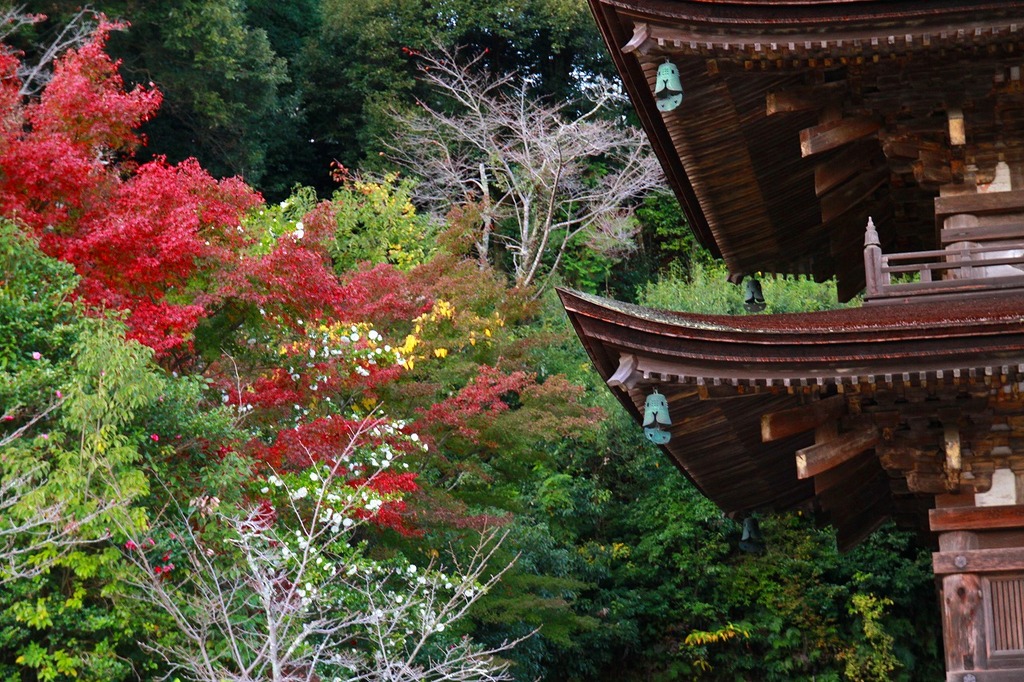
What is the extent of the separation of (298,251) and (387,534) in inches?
126

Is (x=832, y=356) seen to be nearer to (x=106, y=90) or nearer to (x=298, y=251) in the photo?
(x=298, y=251)

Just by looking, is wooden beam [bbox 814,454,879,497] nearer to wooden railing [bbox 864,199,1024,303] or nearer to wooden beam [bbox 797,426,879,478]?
wooden beam [bbox 797,426,879,478]

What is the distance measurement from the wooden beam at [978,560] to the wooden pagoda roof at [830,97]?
7.17ft

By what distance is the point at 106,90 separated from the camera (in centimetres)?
1166

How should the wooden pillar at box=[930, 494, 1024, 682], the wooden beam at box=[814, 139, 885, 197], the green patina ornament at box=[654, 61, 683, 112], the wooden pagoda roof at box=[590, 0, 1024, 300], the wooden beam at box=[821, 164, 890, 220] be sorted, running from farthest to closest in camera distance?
the wooden beam at box=[821, 164, 890, 220], the wooden beam at box=[814, 139, 885, 197], the green patina ornament at box=[654, 61, 683, 112], the wooden pagoda roof at box=[590, 0, 1024, 300], the wooden pillar at box=[930, 494, 1024, 682]

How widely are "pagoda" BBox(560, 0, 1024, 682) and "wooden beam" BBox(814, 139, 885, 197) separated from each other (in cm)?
1

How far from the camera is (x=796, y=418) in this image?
→ 727cm

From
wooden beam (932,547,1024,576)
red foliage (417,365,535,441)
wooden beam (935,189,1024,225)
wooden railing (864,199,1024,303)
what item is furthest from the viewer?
red foliage (417,365,535,441)

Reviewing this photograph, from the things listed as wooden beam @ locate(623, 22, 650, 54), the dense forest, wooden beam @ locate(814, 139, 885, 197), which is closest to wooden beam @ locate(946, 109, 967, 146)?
wooden beam @ locate(814, 139, 885, 197)

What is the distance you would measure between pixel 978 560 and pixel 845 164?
2.72 meters

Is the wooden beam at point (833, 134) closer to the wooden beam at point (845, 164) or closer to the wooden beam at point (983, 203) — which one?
the wooden beam at point (845, 164)

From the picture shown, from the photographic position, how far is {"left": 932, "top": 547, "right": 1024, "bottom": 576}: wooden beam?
679 cm

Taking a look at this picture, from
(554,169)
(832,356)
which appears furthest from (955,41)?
(554,169)

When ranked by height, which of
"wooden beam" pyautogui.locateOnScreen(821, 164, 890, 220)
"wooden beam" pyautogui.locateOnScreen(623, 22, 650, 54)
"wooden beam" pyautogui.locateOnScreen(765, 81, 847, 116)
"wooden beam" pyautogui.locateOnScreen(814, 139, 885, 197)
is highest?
"wooden beam" pyautogui.locateOnScreen(623, 22, 650, 54)
